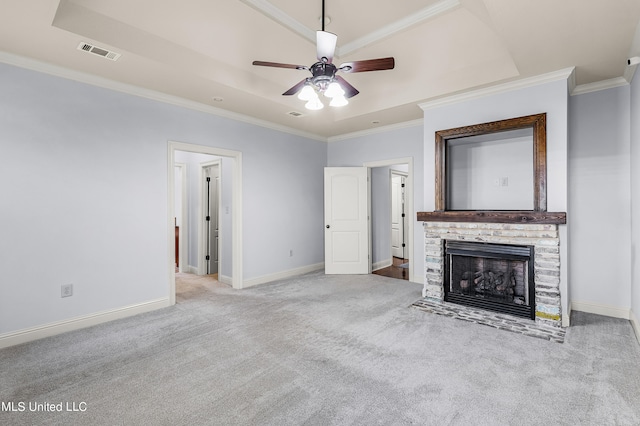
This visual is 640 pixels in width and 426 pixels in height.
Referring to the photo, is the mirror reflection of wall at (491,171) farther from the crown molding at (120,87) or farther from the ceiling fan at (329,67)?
the crown molding at (120,87)

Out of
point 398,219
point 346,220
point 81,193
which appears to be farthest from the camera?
point 398,219

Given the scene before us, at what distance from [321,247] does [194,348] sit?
3.67m

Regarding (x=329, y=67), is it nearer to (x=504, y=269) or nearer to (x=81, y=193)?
(x=81, y=193)

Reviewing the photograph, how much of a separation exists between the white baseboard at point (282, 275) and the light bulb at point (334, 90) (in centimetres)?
329

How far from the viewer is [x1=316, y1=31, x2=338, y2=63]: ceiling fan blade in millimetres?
2389

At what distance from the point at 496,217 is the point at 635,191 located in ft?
4.08

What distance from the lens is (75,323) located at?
3.26m

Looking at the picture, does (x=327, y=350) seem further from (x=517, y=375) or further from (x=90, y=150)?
(x=90, y=150)

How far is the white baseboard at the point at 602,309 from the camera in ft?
11.3

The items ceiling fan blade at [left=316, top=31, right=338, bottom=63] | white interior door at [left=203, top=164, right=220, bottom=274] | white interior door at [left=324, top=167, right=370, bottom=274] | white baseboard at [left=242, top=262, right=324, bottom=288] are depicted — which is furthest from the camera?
white interior door at [left=203, top=164, right=220, bottom=274]

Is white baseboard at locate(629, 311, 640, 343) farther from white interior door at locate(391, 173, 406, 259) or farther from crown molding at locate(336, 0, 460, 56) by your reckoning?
white interior door at locate(391, 173, 406, 259)

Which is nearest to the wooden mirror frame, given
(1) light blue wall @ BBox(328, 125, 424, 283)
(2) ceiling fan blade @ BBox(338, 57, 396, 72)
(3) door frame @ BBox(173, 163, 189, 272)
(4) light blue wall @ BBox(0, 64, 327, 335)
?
(1) light blue wall @ BBox(328, 125, 424, 283)

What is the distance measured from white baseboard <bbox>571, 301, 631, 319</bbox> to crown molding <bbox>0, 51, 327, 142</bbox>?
4.88 metres

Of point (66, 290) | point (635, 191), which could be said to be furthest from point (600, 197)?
point (66, 290)
